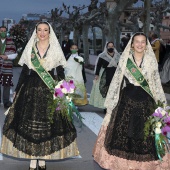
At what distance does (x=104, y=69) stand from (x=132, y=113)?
19.6 feet

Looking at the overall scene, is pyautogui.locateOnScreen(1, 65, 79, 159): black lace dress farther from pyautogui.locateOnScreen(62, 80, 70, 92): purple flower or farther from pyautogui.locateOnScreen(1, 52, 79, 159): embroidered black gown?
pyautogui.locateOnScreen(62, 80, 70, 92): purple flower

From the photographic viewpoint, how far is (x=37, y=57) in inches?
279

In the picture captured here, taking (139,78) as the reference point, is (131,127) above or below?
below

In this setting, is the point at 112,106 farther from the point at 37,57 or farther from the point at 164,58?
the point at 164,58

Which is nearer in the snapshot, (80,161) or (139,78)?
(139,78)

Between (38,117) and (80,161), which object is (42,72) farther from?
(80,161)

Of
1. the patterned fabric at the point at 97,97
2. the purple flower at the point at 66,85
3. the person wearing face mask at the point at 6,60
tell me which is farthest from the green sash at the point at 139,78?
the patterned fabric at the point at 97,97

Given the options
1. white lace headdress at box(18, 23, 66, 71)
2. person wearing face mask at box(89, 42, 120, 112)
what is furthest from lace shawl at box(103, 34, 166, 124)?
person wearing face mask at box(89, 42, 120, 112)

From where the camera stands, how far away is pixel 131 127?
21.4 feet

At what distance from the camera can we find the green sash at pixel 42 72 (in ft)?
22.9

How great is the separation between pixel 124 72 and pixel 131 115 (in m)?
0.49

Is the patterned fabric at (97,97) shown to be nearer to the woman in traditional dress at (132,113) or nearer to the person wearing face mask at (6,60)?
the person wearing face mask at (6,60)

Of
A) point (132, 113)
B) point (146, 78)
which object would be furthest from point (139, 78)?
point (132, 113)

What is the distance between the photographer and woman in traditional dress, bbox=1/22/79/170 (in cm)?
686
